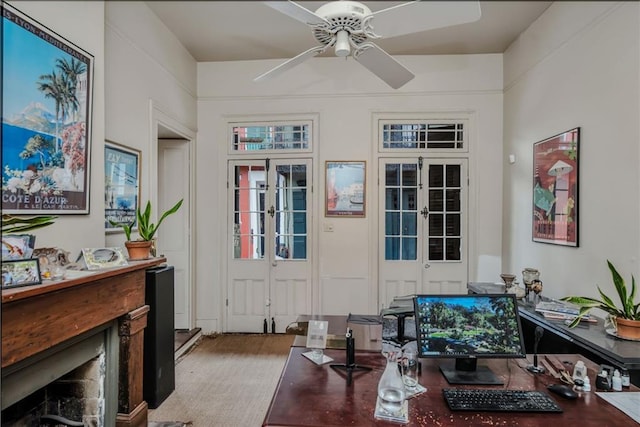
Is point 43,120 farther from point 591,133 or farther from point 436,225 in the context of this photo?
point 436,225

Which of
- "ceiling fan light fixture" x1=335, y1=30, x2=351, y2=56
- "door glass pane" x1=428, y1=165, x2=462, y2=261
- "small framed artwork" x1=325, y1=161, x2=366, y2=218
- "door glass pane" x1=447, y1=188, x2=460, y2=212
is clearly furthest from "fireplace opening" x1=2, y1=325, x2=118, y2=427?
"door glass pane" x1=447, y1=188, x2=460, y2=212

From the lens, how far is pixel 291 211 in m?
4.03

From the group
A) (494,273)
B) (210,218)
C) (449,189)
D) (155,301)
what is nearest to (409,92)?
(449,189)

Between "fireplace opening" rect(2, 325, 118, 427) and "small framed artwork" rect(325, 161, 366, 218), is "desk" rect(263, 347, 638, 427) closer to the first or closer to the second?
"fireplace opening" rect(2, 325, 118, 427)

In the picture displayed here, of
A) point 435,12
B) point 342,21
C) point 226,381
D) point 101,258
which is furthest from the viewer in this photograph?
point 226,381

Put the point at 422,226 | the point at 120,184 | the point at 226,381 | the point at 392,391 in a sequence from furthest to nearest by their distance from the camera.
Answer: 1. the point at 422,226
2. the point at 226,381
3. the point at 120,184
4. the point at 392,391

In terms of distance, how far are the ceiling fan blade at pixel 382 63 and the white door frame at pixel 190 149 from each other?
1.82 meters

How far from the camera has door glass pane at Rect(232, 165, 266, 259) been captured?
4059 millimetres

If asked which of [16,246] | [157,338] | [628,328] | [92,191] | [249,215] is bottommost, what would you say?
[157,338]

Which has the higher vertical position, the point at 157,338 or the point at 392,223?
the point at 392,223

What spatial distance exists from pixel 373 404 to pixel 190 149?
3452mm

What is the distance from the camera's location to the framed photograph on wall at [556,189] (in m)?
2.57

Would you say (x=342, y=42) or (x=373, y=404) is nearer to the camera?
(x=373, y=404)

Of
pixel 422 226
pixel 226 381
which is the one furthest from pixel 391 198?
pixel 226 381
